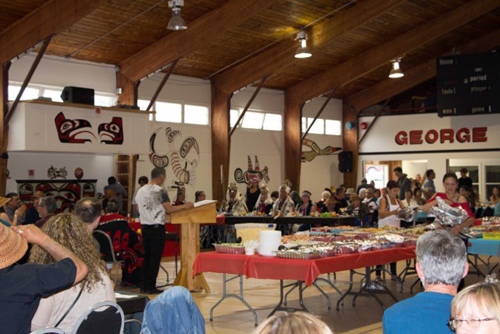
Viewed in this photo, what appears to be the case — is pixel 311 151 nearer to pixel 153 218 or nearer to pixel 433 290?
pixel 153 218

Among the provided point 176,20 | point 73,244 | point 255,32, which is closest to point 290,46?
point 255,32

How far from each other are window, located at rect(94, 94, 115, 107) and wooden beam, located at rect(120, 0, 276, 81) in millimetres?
640

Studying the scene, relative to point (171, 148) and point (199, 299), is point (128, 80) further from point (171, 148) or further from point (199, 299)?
point (199, 299)

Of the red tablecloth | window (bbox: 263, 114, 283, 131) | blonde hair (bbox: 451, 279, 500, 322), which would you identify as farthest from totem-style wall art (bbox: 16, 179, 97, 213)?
blonde hair (bbox: 451, 279, 500, 322)

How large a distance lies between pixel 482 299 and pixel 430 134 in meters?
18.0

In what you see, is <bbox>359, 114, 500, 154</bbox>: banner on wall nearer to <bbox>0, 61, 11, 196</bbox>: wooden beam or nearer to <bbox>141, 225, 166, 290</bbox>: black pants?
<bbox>0, 61, 11, 196</bbox>: wooden beam

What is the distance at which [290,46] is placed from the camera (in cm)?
1438

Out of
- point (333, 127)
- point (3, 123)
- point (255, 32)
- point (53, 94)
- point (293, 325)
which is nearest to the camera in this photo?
point (293, 325)

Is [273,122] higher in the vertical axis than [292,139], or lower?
higher

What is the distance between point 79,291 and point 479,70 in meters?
14.4

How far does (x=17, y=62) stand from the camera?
12.0m

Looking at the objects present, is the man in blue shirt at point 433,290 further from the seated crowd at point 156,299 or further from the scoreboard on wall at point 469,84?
the scoreboard on wall at point 469,84

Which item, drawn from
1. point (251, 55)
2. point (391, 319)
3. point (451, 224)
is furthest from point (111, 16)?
point (391, 319)

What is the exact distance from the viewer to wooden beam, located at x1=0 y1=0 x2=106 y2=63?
10.1m
